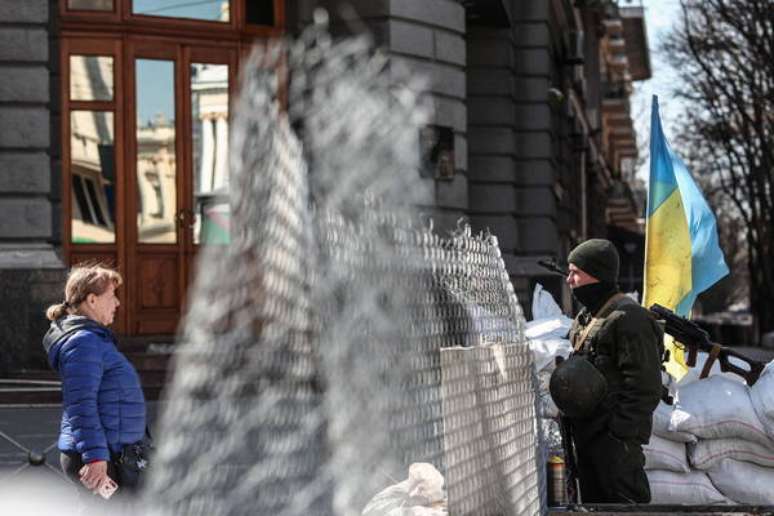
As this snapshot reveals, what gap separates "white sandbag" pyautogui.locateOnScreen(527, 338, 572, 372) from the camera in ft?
28.7

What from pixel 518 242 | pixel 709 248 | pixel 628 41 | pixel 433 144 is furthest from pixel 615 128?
pixel 709 248

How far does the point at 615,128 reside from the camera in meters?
61.0

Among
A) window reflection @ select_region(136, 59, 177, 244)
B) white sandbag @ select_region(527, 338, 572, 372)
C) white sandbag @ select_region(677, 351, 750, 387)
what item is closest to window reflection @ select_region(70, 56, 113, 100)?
window reflection @ select_region(136, 59, 177, 244)

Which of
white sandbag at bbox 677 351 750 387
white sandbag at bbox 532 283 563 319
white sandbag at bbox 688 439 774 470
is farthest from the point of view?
white sandbag at bbox 532 283 563 319

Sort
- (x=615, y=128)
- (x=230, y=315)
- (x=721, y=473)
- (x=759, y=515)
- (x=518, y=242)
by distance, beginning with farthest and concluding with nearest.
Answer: (x=615, y=128) → (x=518, y=242) → (x=721, y=473) → (x=759, y=515) → (x=230, y=315)

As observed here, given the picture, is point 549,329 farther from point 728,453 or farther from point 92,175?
point 92,175

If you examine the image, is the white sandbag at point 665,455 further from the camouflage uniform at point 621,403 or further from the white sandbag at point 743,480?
the camouflage uniform at point 621,403

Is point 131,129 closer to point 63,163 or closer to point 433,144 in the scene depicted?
point 63,163

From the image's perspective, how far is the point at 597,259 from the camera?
7.43m

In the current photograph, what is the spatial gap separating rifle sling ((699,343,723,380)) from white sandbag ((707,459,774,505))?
0.51m

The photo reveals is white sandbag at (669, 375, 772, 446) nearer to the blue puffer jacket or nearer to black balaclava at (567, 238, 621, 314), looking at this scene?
black balaclava at (567, 238, 621, 314)

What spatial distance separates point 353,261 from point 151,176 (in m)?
13.2

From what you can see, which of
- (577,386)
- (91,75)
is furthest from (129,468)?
(91,75)

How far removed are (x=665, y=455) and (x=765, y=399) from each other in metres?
0.61
